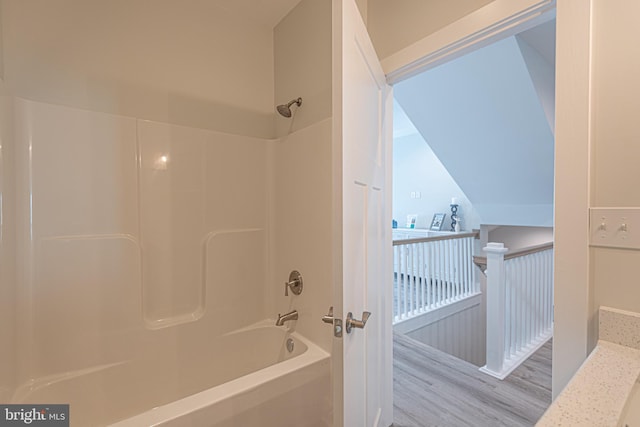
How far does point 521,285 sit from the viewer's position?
2.57 meters

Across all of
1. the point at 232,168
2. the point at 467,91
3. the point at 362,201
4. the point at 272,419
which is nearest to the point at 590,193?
the point at 362,201

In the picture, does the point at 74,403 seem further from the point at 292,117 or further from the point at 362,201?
the point at 292,117

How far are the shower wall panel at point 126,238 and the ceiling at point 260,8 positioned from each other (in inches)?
32.7

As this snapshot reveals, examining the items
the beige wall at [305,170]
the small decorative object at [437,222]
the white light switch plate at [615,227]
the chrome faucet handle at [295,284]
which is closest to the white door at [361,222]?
the beige wall at [305,170]

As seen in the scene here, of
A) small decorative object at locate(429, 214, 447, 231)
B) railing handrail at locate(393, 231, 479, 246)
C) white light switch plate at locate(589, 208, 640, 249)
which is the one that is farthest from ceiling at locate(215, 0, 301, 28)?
small decorative object at locate(429, 214, 447, 231)

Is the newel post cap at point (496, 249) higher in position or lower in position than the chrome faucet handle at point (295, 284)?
higher

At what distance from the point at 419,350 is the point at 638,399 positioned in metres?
2.14

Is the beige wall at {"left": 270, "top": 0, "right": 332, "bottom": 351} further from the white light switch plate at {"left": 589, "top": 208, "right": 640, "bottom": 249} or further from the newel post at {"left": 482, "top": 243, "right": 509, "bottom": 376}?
the newel post at {"left": 482, "top": 243, "right": 509, "bottom": 376}

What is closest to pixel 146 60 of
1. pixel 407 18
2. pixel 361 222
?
pixel 407 18

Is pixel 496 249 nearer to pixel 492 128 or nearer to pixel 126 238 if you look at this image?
pixel 492 128

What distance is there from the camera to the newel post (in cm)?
223

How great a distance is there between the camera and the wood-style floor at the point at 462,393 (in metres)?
1.73

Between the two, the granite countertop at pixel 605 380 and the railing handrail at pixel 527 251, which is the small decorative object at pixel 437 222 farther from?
the granite countertop at pixel 605 380

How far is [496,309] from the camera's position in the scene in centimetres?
229
